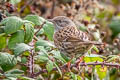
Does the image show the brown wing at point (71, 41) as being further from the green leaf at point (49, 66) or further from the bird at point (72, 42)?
the green leaf at point (49, 66)

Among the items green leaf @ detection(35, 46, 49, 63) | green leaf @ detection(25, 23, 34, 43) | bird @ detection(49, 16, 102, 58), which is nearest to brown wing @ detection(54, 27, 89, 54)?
bird @ detection(49, 16, 102, 58)

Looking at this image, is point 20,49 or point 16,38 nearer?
point 20,49

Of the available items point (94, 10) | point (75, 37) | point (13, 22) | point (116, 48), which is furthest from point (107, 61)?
point (94, 10)

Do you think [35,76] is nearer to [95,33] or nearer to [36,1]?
[95,33]

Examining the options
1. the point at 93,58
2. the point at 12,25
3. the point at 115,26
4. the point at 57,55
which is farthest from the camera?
the point at 115,26

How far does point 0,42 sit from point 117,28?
11.7 ft

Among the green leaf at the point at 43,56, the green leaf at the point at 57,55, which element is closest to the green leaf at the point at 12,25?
the green leaf at the point at 43,56

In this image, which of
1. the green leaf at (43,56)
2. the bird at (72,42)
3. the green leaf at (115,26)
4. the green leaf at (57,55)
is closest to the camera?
the green leaf at (43,56)

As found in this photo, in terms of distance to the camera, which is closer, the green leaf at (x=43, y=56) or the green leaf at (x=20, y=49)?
the green leaf at (x=20, y=49)

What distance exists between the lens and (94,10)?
256 inches

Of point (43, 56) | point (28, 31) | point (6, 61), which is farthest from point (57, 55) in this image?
point (6, 61)

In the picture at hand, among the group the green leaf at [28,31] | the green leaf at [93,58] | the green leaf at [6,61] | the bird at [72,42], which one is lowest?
the green leaf at [93,58]

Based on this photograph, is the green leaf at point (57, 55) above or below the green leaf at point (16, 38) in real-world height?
below

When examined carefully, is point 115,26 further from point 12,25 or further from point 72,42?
point 12,25
